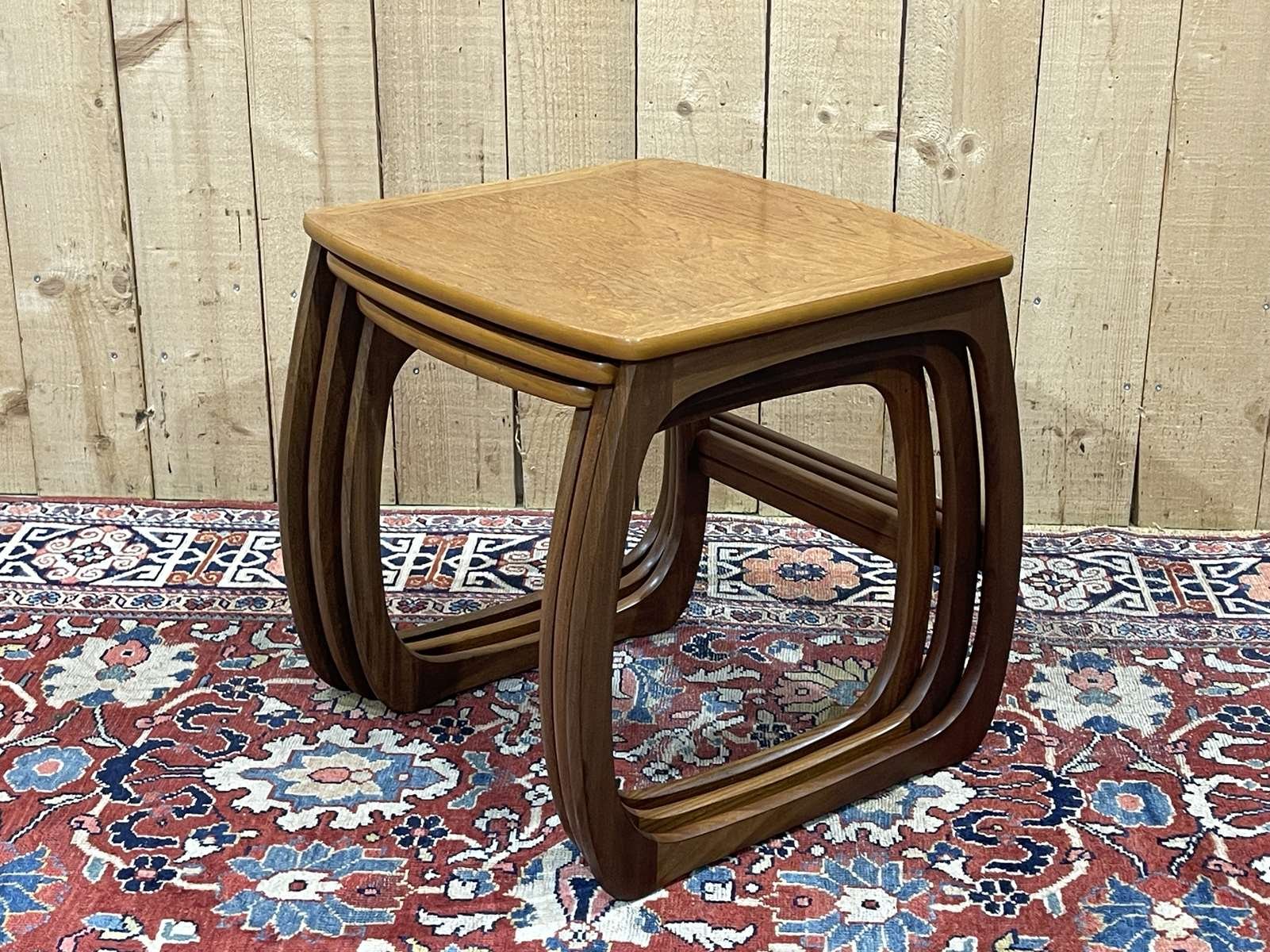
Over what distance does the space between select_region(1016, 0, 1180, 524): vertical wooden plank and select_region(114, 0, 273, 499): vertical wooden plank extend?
0.93m

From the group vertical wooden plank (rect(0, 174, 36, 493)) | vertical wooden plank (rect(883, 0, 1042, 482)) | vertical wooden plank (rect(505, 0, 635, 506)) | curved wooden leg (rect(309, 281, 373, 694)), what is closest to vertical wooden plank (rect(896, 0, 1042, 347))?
vertical wooden plank (rect(883, 0, 1042, 482))

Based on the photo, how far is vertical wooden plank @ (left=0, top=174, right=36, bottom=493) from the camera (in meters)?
1.83

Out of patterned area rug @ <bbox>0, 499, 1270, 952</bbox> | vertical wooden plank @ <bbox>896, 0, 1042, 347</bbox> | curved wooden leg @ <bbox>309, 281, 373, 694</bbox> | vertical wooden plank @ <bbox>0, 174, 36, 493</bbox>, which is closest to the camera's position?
patterned area rug @ <bbox>0, 499, 1270, 952</bbox>

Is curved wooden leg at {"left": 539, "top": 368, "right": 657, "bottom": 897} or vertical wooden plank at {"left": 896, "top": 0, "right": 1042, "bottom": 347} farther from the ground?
vertical wooden plank at {"left": 896, "top": 0, "right": 1042, "bottom": 347}

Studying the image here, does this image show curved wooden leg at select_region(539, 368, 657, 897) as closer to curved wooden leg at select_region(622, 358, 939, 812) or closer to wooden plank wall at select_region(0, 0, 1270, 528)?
curved wooden leg at select_region(622, 358, 939, 812)

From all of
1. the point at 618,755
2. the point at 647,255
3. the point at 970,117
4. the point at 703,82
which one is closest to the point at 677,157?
the point at 703,82

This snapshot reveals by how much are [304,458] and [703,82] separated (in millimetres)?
672

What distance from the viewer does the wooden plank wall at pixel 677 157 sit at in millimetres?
1680

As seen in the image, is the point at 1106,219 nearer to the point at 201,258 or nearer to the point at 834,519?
the point at 834,519

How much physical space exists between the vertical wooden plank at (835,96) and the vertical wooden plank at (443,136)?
12.8 inches

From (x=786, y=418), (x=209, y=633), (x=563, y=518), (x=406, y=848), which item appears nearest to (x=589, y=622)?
(x=563, y=518)

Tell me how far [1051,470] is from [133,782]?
1139 millimetres

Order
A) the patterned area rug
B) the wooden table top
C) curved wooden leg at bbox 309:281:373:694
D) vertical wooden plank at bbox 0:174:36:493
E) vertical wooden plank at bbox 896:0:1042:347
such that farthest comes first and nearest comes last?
vertical wooden plank at bbox 0:174:36:493 < vertical wooden plank at bbox 896:0:1042:347 < curved wooden leg at bbox 309:281:373:694 < the patterned area rug < the wooden table top

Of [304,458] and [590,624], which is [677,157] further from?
[590,624]
